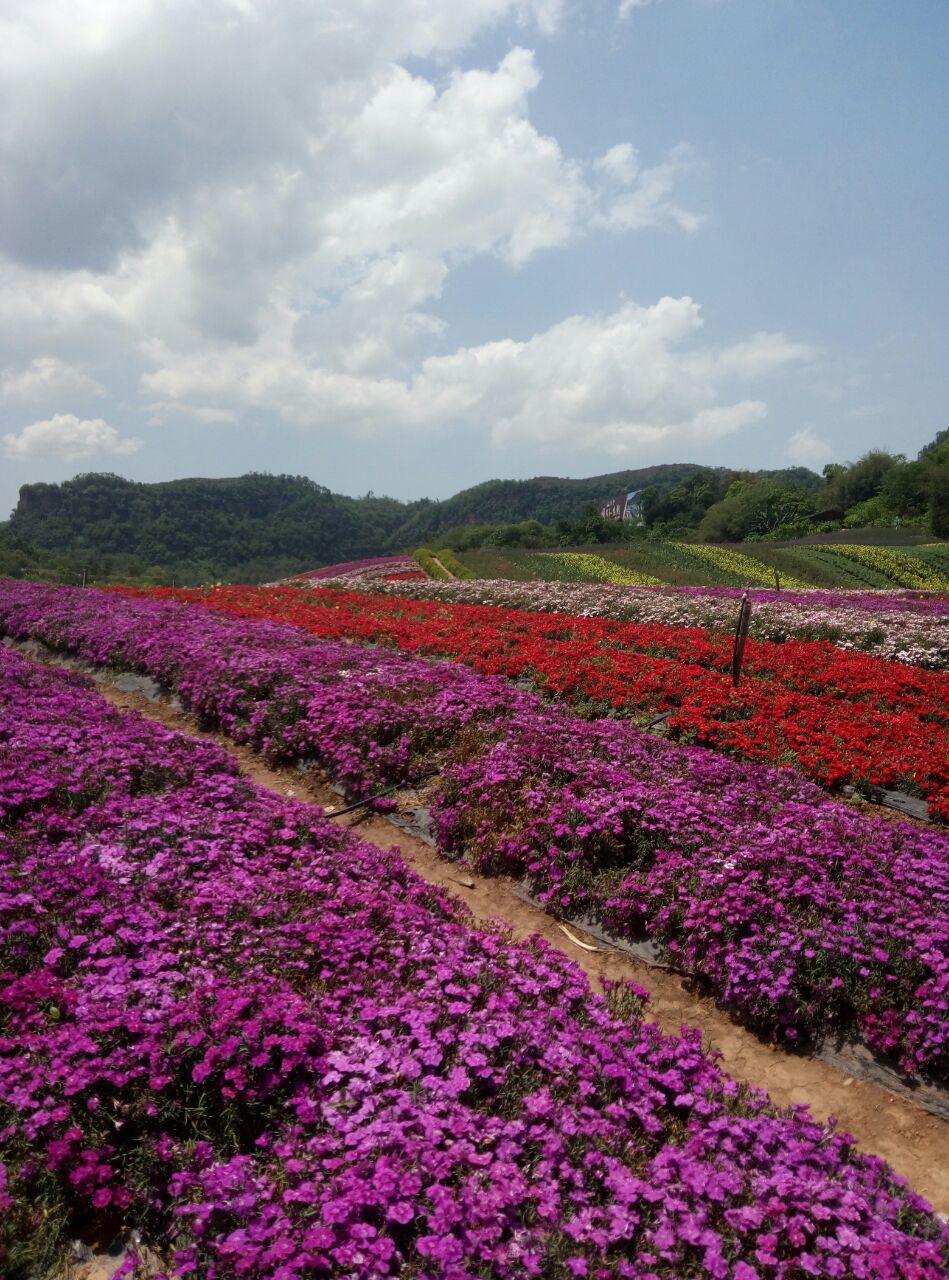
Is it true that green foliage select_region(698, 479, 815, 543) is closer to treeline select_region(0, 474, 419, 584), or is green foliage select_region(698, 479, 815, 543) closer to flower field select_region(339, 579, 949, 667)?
treeline select_region(0, 474, 419, 584)

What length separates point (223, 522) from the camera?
9356cm

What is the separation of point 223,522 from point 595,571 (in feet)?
232

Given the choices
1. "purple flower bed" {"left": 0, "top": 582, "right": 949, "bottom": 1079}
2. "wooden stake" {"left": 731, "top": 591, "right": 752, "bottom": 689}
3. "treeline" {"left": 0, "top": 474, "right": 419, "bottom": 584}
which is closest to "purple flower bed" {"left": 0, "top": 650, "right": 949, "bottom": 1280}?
"purple flower bed" {"left": 0, "top": 582, "right": 949, "bottom": 1079}

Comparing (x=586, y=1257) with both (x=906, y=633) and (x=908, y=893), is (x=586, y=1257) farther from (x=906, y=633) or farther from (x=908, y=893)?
(x=906, y=633)

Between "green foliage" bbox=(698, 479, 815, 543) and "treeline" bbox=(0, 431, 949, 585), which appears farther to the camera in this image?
"green foliage" bbox=(698, 479, 815, 543)

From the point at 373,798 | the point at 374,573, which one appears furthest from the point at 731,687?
the point at 374,573

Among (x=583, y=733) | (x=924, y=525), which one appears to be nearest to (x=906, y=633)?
(x=583, y=733)

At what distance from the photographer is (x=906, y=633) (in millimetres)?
15125

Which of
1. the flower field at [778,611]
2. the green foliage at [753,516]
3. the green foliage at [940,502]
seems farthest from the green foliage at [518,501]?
the flower field at [778,611]

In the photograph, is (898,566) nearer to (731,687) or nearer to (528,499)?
(731,687)

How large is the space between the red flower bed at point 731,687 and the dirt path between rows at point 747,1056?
11.3ft

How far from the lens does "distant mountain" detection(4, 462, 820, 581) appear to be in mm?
79188

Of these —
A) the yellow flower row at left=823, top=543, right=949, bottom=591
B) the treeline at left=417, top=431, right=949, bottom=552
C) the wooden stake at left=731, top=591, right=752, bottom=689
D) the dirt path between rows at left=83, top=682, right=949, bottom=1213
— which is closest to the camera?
the dirt path between rows at left=83, top=682, right=949, bottom=1213

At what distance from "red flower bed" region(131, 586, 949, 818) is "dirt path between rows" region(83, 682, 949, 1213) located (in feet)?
11.3
